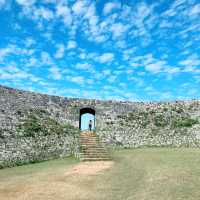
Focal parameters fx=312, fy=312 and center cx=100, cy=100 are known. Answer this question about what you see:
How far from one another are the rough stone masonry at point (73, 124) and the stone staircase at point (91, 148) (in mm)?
806

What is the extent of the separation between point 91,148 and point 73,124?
18.6 ft

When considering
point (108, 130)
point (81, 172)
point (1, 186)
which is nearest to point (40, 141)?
point (108, 130)

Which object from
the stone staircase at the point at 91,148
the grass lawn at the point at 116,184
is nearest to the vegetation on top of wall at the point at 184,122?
the stone staircase at the point at 91,148

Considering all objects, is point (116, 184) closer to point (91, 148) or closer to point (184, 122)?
point (91, 148)

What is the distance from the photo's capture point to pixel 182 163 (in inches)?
686

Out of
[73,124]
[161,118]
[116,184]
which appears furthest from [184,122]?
[116,184]

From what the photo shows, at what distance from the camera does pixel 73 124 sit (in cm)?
3000

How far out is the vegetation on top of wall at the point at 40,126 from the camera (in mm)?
25859

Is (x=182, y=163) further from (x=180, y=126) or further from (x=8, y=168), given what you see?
(x=180, y=126)

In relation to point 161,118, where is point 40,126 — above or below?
below

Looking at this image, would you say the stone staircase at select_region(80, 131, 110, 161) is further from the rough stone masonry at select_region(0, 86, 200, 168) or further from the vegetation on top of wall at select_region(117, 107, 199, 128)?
the vegetation on top of wall at select_region(117, 107, 199, 128)

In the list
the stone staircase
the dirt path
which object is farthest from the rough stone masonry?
the dirt path

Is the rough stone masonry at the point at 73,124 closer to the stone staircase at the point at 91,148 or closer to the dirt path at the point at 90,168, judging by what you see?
the stone staircase at the point at 91,148

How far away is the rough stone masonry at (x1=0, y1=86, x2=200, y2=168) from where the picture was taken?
2498cm
